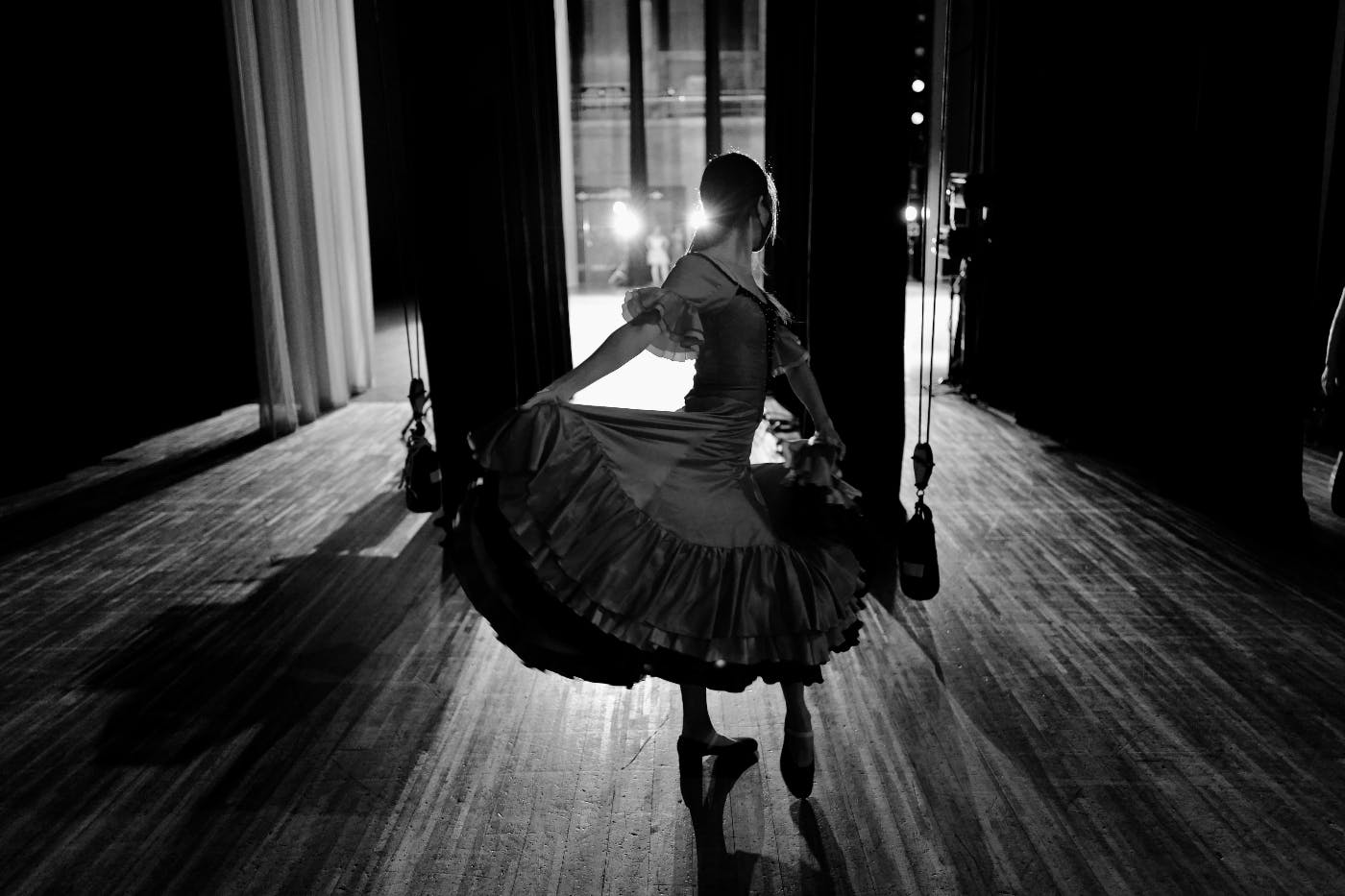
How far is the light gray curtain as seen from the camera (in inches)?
252

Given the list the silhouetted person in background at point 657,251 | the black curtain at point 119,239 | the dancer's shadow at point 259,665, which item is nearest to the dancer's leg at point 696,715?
the dancer's shadow at point 259,665

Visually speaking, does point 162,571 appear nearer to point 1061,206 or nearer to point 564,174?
point 1061,206

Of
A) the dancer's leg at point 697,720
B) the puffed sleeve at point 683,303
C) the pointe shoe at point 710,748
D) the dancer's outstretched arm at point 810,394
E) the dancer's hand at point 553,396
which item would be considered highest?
the puffed sleeve at point 683,303

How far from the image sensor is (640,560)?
231 centimetres

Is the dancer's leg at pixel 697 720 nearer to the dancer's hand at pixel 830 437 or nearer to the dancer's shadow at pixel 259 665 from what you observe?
the dancer's hand at pixel 830 437

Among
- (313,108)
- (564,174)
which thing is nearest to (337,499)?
(313,108)

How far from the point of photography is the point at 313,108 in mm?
7070

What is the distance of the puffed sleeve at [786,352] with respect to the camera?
2.50 meters

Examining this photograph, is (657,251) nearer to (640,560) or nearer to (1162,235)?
(1162,235)

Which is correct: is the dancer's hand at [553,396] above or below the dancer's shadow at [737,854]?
above

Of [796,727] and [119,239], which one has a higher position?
[119,239]

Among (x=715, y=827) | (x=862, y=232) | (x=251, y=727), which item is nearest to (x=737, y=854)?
(x=715, y=827)

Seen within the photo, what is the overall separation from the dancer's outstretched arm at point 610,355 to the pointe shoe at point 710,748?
3.14 ft

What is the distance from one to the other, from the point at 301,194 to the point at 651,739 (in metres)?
5.35
